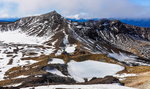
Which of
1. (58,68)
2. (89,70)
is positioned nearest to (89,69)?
(89,70)

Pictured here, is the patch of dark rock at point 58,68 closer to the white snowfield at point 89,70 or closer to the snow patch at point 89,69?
the white snowfield at point 89,70

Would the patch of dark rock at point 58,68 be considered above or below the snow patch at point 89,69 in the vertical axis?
above

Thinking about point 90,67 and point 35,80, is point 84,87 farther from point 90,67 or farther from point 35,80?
point 90,67

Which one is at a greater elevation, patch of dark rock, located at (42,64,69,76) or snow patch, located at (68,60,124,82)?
patch of dark rock, located at (42,64,69,76)

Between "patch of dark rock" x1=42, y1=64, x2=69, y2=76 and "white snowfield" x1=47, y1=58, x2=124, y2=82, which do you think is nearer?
"patch of dark rock" x1=42, y1=64, x2=69, y2=76

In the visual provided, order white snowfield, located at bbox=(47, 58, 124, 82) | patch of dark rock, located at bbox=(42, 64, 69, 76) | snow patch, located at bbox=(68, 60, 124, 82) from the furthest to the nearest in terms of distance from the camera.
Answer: snow patch, located at bbox=(68, 60, 124, 82), white snowfield, located at bbox=(47, 58, 124, 82), patch of dark rock, located at bbox=(42, 64, 69, 76)

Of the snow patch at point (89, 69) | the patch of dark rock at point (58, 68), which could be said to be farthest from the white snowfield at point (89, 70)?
the patch of dark rock at point (58, 68)

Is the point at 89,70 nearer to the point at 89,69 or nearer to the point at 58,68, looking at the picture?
the point at 89,69

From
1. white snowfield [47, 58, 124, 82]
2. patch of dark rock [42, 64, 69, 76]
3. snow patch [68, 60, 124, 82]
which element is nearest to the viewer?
patch of dark rock [42, 64, 69, 76]

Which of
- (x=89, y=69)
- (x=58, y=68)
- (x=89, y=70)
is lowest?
(x=89, y=70)

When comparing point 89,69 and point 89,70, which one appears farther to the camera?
point 89,69

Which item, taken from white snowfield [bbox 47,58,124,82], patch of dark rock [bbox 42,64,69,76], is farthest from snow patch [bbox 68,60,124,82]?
patch of dark rock [bbox 42,64,69,76]

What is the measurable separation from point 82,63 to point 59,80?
137 feet

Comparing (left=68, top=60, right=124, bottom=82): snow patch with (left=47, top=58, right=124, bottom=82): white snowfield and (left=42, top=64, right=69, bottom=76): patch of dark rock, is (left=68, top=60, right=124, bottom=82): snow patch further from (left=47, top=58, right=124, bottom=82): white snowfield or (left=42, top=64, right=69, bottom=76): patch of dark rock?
(left=42, top=64, right=69, bottom=76): patch of dark rock
